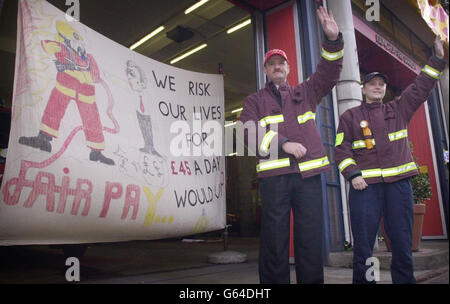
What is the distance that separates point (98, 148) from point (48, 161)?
421 millimetres

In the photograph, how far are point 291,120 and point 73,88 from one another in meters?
1.80

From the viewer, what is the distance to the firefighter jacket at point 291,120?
7.20 feet

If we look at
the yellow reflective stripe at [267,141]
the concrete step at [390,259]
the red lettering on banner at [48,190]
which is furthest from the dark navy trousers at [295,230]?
the concrete step at [390,259]

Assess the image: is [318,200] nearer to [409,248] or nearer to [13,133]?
[409,248]

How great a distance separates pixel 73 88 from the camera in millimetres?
2844

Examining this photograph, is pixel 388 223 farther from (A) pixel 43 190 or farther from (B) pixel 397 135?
(A) pixel 43 190

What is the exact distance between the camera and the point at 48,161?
8.37ft

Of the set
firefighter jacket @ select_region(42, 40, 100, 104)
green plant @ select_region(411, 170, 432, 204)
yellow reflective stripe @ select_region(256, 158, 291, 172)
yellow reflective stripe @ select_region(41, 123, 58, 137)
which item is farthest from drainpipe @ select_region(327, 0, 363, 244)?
yellow reflective stripe @ select_region(41, 123, 58, 137)

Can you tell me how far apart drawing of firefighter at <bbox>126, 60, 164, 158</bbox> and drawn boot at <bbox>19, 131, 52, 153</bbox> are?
864 millimetres

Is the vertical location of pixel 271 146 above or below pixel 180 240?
above

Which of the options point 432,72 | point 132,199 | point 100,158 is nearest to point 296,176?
point 432,72

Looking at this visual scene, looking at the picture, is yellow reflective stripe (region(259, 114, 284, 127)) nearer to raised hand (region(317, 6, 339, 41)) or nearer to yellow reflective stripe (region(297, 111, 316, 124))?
yellow reflective stripe (region(297, 111, 316, 124))

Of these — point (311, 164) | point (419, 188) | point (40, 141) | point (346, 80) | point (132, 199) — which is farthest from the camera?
point (419, 188)

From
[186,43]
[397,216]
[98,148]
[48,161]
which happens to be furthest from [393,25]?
[48,161]
